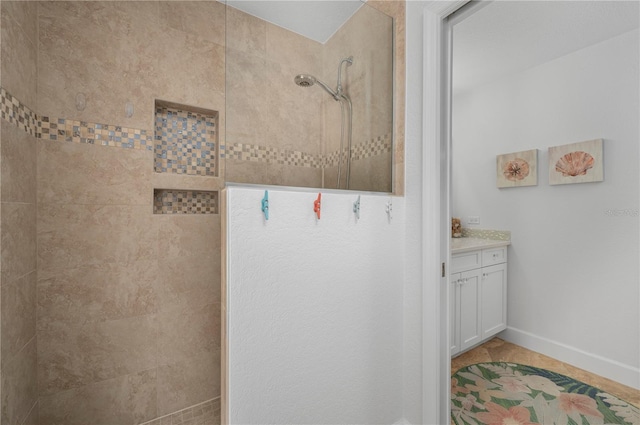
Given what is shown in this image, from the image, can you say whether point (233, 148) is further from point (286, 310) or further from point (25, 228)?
point (25, 228)

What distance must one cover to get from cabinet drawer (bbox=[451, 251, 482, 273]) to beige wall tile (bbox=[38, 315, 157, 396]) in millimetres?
1928

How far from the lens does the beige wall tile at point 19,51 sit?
1.00 metres

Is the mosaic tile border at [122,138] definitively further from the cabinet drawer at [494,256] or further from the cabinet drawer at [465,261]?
the cabinet drawer at [494,256]

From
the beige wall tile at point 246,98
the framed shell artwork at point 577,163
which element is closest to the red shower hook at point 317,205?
the beige wall tile at point 246,98

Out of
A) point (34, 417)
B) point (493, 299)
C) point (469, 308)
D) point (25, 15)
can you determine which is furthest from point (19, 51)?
point (493, 299)

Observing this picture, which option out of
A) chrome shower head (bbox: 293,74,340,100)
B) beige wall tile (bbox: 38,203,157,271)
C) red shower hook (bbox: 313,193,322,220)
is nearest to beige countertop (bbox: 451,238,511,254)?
red shower hook (bbox: 313,193,322,220)

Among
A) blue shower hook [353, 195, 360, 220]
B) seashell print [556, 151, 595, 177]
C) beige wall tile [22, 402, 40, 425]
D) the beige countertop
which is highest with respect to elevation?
seashell print [556, 151, 595, 177]

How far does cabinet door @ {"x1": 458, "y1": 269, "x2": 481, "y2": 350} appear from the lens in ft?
6.73

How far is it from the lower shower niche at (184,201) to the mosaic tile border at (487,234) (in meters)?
2.04

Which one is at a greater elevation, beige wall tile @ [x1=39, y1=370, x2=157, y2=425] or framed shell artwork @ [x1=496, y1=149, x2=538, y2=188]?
framed shell artwork @ [x1=496, y1=149, x2=538, y2=188]

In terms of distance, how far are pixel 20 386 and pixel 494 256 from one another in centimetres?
280

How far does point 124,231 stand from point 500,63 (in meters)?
2.65

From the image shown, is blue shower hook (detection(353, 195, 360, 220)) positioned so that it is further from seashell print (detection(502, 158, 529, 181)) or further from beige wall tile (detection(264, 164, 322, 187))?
seashell print (detection(502, 158, 529, 181))

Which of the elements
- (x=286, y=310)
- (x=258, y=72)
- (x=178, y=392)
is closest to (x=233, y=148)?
(x=258, y=72)
